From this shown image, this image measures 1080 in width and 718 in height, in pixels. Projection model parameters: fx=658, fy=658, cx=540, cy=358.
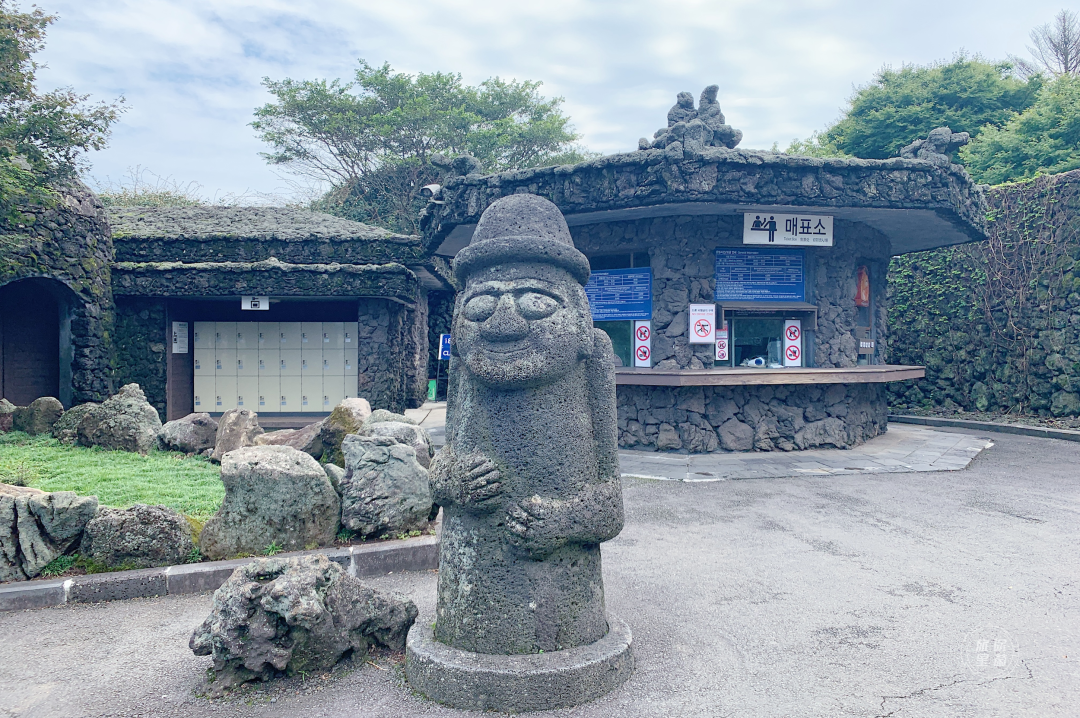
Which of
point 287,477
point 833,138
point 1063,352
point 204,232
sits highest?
point 833,138

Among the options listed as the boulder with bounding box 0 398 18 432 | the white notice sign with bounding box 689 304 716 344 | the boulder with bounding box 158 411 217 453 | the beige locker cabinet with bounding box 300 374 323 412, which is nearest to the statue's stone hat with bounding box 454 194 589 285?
the boulder with bounding box 158 411 217 453

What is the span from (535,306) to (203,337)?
13508 millimetres

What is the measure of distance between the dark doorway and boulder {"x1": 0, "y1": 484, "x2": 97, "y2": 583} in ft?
33.1

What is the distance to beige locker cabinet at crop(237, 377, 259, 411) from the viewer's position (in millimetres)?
14695

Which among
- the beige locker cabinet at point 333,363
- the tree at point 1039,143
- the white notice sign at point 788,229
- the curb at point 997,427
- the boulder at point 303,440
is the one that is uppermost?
the tree at point 1039,143

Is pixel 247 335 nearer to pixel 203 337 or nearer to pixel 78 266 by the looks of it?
pixel 203 337

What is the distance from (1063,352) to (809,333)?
244 inches

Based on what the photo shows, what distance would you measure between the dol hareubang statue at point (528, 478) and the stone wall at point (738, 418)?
274 inches

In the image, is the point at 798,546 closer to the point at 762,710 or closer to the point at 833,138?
the point at 762,710

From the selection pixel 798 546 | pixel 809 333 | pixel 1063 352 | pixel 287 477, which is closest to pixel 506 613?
pixel 287 477

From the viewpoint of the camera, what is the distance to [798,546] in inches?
228

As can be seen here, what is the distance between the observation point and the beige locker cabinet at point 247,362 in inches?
579

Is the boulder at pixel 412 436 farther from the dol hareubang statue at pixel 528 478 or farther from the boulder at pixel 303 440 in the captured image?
the dol hareubang statue at pixel 528 478

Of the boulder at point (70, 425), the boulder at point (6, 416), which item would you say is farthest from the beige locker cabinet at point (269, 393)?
the boulder at point (70, 425)
